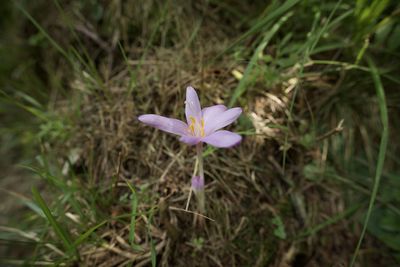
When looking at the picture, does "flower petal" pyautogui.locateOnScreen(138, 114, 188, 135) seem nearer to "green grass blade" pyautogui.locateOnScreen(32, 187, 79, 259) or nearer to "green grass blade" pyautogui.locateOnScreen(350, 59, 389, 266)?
"green grass blade" pyautogui.locateOnScreen(32, 187, 79, 259)

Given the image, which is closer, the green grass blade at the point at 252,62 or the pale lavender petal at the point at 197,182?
the pale lavender petal at the point at 197,182

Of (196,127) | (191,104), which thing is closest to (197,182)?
(196,127)

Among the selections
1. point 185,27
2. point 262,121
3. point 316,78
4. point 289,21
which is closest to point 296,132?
point 262,121

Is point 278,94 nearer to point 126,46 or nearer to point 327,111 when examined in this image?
point 327,111

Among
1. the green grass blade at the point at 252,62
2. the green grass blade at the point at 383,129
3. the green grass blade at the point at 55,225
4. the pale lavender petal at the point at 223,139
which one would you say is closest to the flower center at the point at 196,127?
the pale lavender petal at the point at 223,139

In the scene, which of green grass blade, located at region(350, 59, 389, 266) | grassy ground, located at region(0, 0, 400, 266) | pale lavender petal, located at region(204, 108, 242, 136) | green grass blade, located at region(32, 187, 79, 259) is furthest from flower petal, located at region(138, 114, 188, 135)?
green grass blade, located at region(350, 59, 389, 266)

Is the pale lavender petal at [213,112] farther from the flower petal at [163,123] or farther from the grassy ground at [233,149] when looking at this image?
the grassy ground at [233,149]
